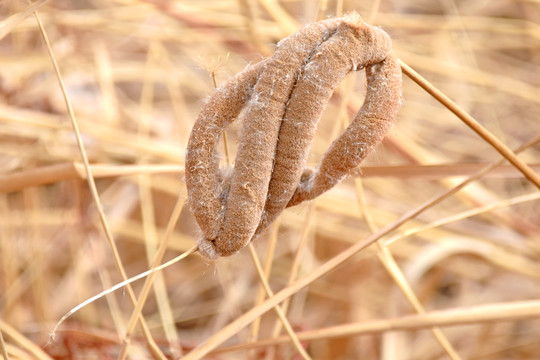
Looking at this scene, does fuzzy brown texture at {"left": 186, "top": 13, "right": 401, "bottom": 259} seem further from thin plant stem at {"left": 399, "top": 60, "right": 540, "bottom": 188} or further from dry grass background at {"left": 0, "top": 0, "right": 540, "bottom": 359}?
dry grass background at {"left": 0, "top": 0, "right": 540, "bottom": 359}

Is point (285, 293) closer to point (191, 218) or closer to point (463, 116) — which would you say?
point (463, 116)

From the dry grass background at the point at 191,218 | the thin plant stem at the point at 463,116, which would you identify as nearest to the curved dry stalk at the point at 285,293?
the thin plant stem at the point at 463,116

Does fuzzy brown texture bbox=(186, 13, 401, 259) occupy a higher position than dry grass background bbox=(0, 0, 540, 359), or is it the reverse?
fuzzy brown texture bbox=(186, 13, 401, 259)

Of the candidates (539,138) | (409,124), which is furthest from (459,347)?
(539,138)

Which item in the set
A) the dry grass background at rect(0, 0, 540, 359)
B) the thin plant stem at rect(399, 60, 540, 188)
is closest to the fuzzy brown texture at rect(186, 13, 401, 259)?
the thin plant stem at rect(399, 60, 540, 188)

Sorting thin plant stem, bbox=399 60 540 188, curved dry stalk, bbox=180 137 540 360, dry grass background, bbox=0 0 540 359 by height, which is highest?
thin plant stem, bbox=399 60 540 188

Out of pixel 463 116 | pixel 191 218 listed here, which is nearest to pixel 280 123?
pixel 463 116
